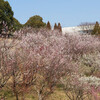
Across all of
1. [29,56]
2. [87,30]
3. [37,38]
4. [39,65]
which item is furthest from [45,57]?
[87,30]

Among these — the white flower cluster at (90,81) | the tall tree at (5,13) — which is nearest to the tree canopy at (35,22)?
the tall tree at (5,13)

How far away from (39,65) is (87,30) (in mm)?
59351

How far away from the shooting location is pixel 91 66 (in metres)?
17.0

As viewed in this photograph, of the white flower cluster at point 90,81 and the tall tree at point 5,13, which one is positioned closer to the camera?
the white flower cluster at point 90,81

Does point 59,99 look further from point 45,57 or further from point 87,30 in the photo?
point 87,30

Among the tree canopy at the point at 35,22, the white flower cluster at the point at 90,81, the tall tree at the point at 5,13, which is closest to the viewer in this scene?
the white flower cluster at the point at 90,81

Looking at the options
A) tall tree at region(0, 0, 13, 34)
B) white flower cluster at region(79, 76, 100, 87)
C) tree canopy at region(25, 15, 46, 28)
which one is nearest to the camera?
white flower cluster at region(79, 76, 100, 87)

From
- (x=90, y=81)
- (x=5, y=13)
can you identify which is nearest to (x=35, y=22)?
(x=5, y=13)

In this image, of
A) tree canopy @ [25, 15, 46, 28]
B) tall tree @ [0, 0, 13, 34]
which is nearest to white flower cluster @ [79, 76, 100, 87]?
tall tree @ [0, 0, 13, 34]

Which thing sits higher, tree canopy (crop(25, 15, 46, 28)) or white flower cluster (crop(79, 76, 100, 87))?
tree canopy (crop(25, 15, 46, 28))

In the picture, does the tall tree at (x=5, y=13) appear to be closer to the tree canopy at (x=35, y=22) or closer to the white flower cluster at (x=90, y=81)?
the tree canopy at (x=35, y=22)

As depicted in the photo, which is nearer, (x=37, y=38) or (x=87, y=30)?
(x=37, y=38)

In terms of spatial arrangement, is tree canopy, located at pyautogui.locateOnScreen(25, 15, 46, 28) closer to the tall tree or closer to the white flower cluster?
the tall tree

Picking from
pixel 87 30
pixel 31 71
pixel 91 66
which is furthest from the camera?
pixel 87 30
